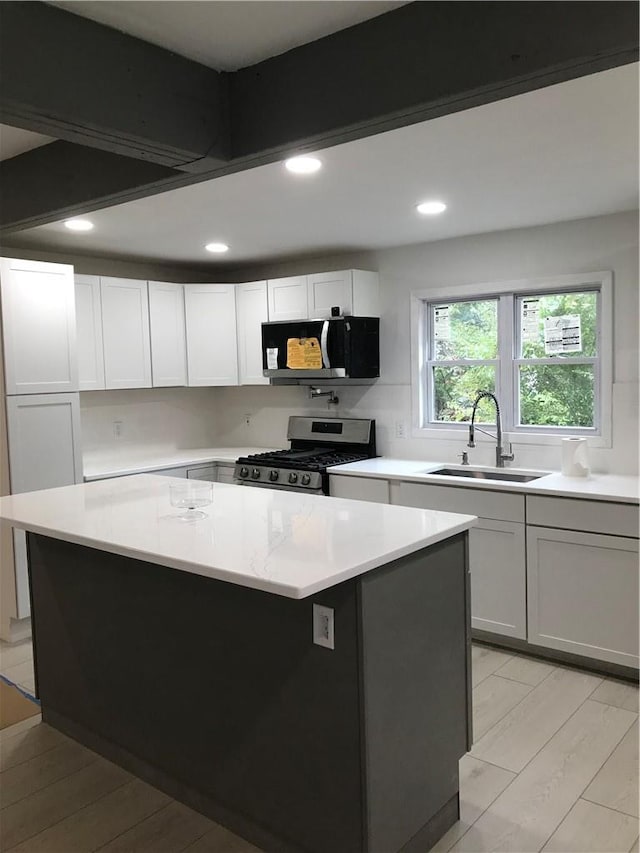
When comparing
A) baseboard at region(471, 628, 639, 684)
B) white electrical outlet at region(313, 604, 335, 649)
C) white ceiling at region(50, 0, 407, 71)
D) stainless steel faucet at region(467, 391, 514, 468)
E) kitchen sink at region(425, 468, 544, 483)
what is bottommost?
baseboard at region(471, 628, 639, 684)

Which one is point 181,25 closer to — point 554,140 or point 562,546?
point 554,140

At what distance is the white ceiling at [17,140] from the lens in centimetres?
250

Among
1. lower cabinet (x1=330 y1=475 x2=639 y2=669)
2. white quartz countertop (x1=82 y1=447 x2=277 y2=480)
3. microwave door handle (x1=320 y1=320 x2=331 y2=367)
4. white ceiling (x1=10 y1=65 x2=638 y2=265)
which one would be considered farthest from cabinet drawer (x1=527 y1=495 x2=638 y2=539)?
white quartz countertop (x1=82 y1=447 x2=277 y2=480)

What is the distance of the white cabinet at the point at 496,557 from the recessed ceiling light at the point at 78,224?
94.8 inches

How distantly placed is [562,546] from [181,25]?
2772 millimetres

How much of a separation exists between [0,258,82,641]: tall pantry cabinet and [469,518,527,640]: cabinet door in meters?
2.39

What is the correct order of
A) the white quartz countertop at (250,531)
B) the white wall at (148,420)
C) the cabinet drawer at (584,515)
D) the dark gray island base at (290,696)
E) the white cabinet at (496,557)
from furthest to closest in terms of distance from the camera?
the white wall at (148,420) → the white cabinet at (496,557) → the cabinet drawer at (584,515) → the dark gray island base at (290,696) → the white quartz countertop at (250,531)

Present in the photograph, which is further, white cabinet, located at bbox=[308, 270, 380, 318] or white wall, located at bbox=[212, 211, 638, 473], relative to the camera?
white cabinet, located at bbox=[308, 270, 380, 318]

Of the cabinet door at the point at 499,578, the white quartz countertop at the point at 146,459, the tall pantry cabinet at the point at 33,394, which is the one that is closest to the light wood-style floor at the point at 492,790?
the cabinet door at the point at 499,578

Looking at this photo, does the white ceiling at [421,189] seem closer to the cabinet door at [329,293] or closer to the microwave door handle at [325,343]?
the cabinet door at [329,293]

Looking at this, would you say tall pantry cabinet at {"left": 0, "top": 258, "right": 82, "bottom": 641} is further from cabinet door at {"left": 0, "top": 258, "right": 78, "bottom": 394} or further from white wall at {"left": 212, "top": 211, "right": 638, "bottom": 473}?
white wall at {"left": 212, "top": 211, "right": 638, "bottom": 473}

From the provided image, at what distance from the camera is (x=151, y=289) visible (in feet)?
15.7

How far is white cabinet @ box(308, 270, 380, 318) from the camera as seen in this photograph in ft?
14.7

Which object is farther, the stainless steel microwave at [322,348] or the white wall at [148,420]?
the white wall at [148,420]
